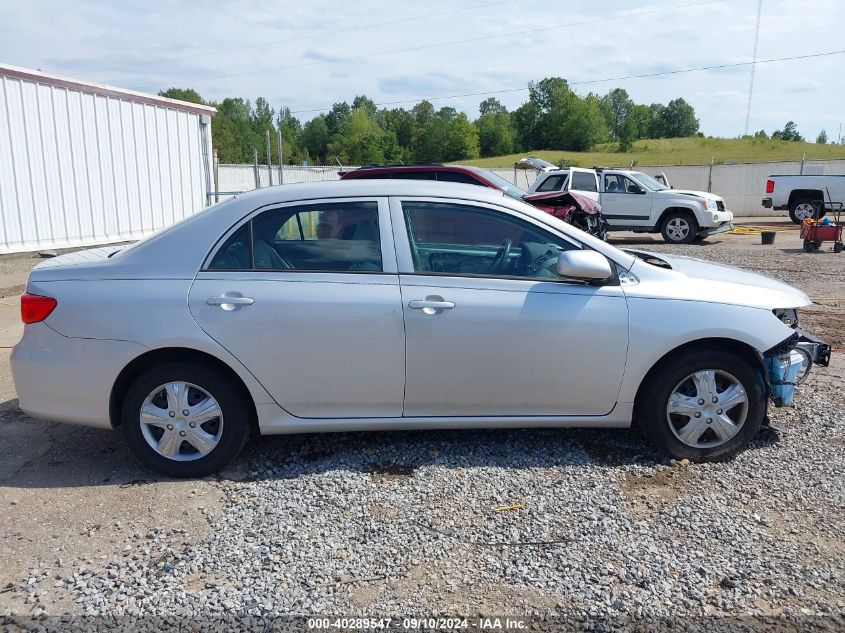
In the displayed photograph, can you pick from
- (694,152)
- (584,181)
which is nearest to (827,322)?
(584,181)

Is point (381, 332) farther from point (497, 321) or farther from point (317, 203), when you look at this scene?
point (317, 203)

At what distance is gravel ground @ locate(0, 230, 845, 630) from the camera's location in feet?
9.34

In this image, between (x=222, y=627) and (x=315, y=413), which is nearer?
(x=222, y=627)

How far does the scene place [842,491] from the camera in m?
3.74

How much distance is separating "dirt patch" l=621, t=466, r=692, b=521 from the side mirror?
118 cm

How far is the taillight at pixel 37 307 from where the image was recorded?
153 inches

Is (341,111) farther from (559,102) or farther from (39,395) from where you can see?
(39,395)

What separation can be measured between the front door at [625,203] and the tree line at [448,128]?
2354 inches

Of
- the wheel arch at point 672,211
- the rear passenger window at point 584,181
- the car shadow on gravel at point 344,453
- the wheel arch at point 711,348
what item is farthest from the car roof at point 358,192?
the wheel arch at point 672,211

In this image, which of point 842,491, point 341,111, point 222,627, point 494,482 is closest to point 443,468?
point 494,482

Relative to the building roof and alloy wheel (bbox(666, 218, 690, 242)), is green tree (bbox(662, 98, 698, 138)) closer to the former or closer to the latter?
alloy wheel (bbox(666, 218, 690, 242))

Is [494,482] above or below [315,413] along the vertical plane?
below

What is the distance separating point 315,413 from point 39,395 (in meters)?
1.60

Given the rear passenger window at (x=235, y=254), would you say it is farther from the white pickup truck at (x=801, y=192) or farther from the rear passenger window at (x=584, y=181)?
the white pickup truck at (x=801, y=192)
